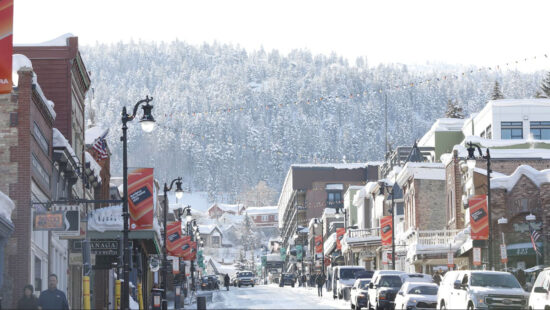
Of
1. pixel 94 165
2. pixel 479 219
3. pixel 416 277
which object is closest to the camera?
pixel 416 277

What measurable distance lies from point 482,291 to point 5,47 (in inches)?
686

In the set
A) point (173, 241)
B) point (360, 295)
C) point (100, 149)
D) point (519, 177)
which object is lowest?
point (360, 295)

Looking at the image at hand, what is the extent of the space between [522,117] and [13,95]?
57.4 metres

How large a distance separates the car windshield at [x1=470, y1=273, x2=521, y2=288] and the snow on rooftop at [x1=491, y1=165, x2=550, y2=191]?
86.1 feet

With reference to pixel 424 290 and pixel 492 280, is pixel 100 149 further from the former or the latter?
pixel 492 280

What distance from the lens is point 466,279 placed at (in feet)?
109

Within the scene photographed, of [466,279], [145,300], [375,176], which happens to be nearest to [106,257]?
[145,300]

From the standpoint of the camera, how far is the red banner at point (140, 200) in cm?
3981

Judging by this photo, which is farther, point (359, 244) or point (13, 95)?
point (359, 244)

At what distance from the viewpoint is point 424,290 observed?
38.6 metres

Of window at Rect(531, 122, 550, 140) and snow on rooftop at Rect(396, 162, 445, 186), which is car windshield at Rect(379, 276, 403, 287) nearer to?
snow on rooftop at Rect(396, 162, 445, 186)

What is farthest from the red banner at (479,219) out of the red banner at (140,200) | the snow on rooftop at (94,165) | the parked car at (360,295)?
the snow on rooftop at (94,165)

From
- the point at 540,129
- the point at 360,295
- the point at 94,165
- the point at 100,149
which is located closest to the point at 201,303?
the point at 360,295

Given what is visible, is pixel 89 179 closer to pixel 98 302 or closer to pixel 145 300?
pixel 98 302
